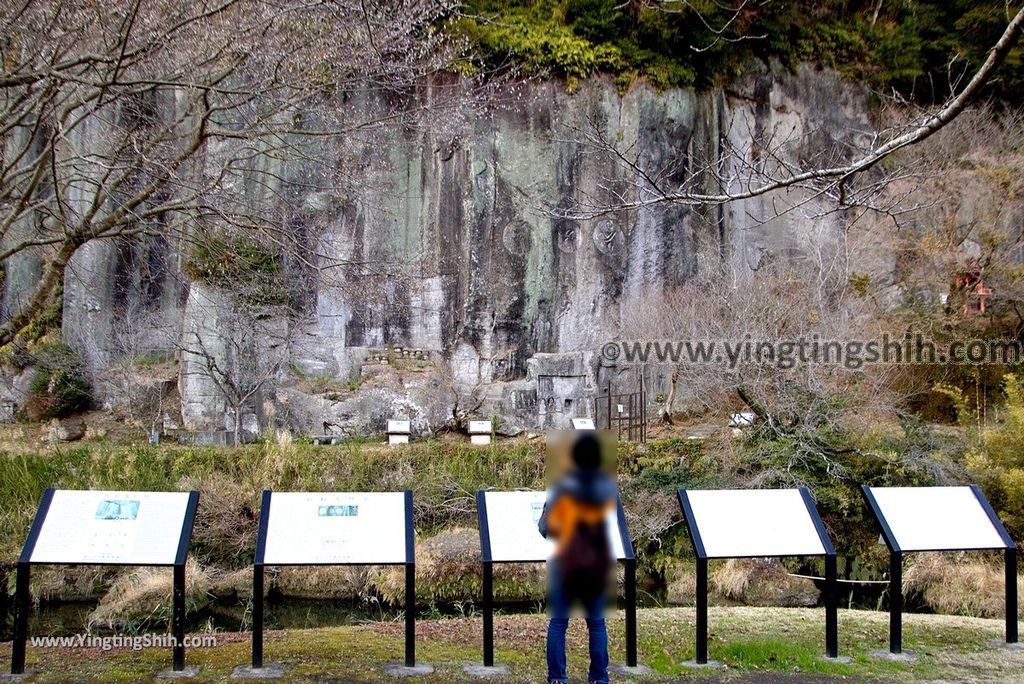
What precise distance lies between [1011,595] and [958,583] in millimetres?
5947

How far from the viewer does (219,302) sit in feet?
72.0

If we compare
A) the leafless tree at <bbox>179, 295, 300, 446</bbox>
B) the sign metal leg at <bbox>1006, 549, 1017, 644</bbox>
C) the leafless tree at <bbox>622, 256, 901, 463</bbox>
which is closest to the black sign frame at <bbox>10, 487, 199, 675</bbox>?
the sign metal leg at <bbox>1006, 549, 1017, 644</bbox>

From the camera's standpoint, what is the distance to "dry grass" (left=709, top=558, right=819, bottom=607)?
1302 cm

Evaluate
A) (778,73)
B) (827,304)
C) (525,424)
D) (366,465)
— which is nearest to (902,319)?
(827,304)

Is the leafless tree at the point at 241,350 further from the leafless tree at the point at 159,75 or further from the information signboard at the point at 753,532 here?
the information signboard at the point at 753,532

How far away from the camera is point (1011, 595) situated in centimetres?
668

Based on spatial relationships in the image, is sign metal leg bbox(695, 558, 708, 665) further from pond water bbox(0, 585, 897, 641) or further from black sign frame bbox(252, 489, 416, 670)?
pond water bbox(0, 585, 897, 641)

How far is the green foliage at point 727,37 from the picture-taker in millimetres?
25422

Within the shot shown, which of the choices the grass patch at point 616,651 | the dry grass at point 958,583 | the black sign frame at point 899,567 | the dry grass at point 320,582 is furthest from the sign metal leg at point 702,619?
the dry grass at point 320,582

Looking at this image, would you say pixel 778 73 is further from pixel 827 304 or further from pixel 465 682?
pixel 465 682

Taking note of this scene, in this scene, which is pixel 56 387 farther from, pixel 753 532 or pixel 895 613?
pixel 895 613

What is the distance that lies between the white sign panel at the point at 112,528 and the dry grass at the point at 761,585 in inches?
370

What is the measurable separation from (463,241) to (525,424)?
666cm

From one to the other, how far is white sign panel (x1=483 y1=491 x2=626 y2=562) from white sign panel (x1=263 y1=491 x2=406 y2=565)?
648mm
